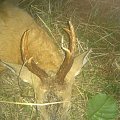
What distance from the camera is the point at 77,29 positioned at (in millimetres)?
5055

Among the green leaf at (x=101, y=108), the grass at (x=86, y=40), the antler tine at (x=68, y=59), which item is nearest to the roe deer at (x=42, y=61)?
the antler tine at (x=68, y=59)

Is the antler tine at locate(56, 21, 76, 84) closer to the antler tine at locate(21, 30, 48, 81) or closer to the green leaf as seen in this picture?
the antler tine at locate(21, 30, 48, 81)

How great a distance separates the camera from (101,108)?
13.5 feet

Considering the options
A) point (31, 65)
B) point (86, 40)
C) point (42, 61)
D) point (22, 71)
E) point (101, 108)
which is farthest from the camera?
point (86, 40)

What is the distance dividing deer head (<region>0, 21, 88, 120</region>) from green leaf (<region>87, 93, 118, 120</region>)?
1.07 ft

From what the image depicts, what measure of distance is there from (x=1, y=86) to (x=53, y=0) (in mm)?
1291

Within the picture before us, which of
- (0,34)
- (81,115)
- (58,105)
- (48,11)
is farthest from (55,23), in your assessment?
(58,105)

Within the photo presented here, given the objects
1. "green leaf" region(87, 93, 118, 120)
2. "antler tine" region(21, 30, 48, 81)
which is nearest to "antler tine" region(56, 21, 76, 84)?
"antler tine" region(21, 30, 48, 81)

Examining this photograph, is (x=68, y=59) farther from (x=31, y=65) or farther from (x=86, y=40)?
(x=86, y=40)

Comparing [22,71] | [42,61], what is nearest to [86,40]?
[42,61]

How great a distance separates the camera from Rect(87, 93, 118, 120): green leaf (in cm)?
414

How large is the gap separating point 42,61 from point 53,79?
0.36m

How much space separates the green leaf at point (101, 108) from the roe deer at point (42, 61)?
34 centimetres

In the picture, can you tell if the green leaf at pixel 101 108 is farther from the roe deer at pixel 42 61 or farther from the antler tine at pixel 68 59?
the antler tine at pixel 68 59
